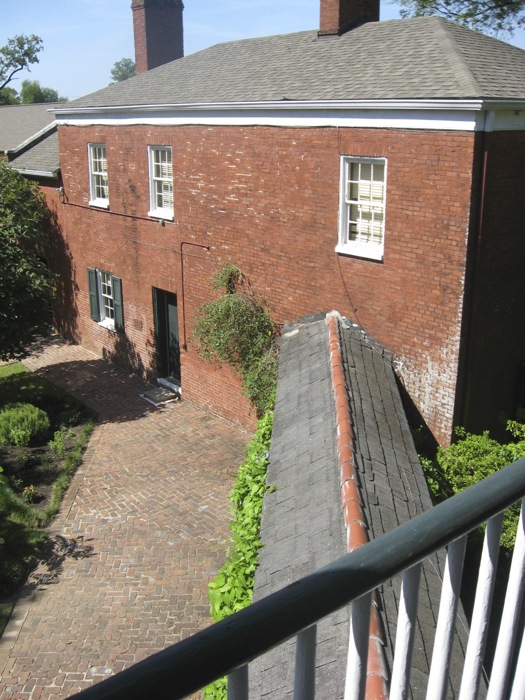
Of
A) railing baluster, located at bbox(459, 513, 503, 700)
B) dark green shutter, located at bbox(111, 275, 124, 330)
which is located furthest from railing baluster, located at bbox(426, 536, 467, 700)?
dark green shutter, located at bbox(111, 275, 124, 330)

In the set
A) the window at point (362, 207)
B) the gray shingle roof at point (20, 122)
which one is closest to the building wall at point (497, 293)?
the window at point (362, 207)

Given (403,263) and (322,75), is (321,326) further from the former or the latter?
(322,75)

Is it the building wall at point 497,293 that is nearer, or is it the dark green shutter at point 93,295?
the building wall at point 497,293

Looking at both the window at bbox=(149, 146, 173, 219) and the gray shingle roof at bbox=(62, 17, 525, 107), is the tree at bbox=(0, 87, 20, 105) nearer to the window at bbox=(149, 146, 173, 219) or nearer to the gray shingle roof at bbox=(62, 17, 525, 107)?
the gray shingle roof at bbox=(62, 17, 525, 107)

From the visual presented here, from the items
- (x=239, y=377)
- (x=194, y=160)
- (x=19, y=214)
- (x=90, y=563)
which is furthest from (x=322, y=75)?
(x=19, y=214)

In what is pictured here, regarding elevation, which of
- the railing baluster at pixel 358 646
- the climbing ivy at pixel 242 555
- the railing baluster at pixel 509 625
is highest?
the railing baluster at pixel 358 646

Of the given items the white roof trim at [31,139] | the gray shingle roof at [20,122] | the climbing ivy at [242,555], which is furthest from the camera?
the gray shingle roof at [20,122]

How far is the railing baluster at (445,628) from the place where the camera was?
1.66 metres

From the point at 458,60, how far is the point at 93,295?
12190 mm

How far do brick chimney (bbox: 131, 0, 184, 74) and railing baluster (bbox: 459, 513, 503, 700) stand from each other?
138 ft

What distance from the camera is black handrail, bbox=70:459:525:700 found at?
3.59 feet

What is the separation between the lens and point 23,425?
48.0 feet

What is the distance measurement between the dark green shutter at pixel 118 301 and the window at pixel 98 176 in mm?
2009

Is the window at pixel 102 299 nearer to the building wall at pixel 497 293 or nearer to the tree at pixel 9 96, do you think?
the building wall at pixel 497 293
